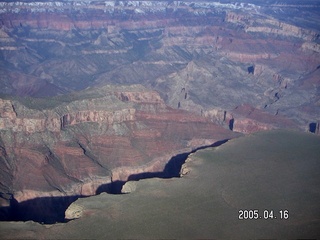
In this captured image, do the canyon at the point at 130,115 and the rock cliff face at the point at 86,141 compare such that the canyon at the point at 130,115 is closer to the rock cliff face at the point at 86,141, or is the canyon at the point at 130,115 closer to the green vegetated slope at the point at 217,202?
the rock cliff face at the point at 86,141

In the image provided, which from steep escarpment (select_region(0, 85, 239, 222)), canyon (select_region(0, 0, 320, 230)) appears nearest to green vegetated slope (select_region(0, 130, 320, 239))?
steep escarpment (select_region(0, 85, 239, 222))

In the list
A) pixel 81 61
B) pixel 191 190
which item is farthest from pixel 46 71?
pixel 191 190

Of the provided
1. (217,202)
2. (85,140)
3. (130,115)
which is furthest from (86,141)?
(217,202)

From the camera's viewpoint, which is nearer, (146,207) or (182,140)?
(146,207)

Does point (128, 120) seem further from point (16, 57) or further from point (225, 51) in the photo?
point (16, 57)

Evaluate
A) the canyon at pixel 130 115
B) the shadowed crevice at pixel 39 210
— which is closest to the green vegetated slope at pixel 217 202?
the shadowed crevice at pixel 39 210

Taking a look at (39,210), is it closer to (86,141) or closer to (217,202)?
(86,141)

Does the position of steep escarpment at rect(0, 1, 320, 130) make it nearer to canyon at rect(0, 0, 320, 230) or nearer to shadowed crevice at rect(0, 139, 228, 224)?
canyon at rect(0, 0, 320, 230)
